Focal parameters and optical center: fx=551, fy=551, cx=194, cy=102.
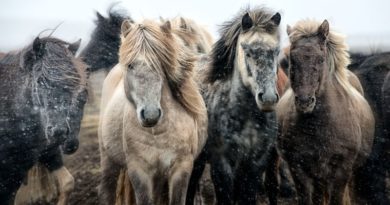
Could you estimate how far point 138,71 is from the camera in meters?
4.14

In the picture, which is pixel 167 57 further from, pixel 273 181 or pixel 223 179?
pixel 273 181

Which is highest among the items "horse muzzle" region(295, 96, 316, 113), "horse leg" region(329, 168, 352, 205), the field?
"horse muzzle" region(295, 96, 316, 113)

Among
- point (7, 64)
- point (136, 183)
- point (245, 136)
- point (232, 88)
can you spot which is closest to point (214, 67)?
point (232, 88)

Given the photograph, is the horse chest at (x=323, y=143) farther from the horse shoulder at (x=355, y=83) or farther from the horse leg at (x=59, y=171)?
the horse leg at (x=59, y=171)

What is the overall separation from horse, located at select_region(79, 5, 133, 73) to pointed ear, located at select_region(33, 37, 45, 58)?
2.20 metres

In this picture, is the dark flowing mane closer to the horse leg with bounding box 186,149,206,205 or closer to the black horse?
the horse leg with bounding box 186,149,206,205

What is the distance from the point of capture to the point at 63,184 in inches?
203

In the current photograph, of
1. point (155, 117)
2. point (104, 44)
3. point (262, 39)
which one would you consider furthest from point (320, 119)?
point (104, 44)

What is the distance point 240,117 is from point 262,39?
2.46ft

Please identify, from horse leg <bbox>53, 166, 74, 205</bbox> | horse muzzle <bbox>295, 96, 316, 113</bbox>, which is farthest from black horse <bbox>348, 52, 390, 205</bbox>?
horse leg <bbox>53, 166, 74, 205</bbox>

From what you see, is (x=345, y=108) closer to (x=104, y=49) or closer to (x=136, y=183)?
(x=136, y=183)

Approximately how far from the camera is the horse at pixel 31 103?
481 cm

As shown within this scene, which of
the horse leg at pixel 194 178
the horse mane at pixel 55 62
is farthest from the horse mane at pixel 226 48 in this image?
the horse mane at pixel 55 62

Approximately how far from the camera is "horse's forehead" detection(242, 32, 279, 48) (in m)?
4.69
